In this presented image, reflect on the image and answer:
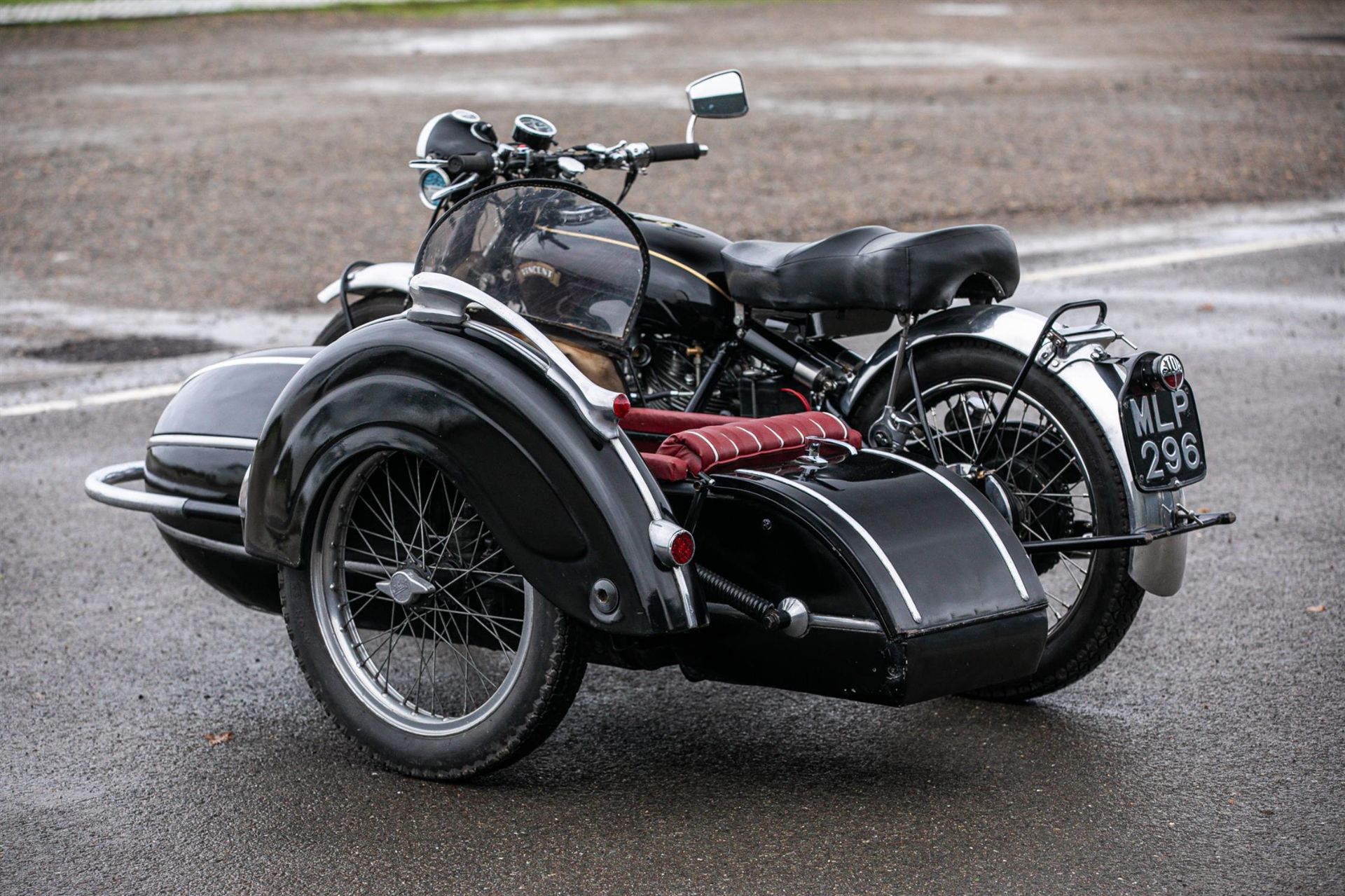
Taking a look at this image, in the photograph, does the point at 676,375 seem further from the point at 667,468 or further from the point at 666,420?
the point at 667,468

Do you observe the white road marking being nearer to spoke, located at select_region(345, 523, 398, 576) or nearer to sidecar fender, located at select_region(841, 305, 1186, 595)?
spoke, located at select_region(345, 523, 398, 576)

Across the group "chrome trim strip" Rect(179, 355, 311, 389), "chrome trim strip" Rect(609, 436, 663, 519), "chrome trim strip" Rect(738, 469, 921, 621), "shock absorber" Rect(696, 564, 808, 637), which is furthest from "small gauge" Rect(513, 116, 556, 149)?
"shock absorber" Rect(696, 564, 808, 637)

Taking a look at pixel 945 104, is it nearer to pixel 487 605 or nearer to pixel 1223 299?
pixel 1223 299

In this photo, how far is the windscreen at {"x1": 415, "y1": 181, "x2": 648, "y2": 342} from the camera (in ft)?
12.7

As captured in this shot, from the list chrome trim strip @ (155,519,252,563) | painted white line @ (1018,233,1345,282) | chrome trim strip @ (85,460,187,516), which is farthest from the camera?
painted white line @ (1018,233,1345,282)

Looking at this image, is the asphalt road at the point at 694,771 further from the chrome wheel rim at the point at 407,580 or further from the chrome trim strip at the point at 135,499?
the chrome trim strip at the point at 135,499

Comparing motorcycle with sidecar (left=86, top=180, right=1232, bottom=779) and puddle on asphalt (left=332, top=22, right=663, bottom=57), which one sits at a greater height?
motorcycle with sidecar (left=86, top=180, right=1232, bottom=779)

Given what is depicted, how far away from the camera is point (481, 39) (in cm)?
2356

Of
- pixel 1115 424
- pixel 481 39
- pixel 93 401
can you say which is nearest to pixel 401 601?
pixel 1115 424

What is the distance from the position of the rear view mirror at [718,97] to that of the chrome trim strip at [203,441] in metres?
1.61

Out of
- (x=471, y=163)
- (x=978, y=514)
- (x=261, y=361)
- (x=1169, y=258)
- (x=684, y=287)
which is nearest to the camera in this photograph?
(x=978, y=514)

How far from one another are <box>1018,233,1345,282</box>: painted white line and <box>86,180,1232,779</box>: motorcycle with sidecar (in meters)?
5.80

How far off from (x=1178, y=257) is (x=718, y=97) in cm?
635

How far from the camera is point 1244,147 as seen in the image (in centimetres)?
1428
